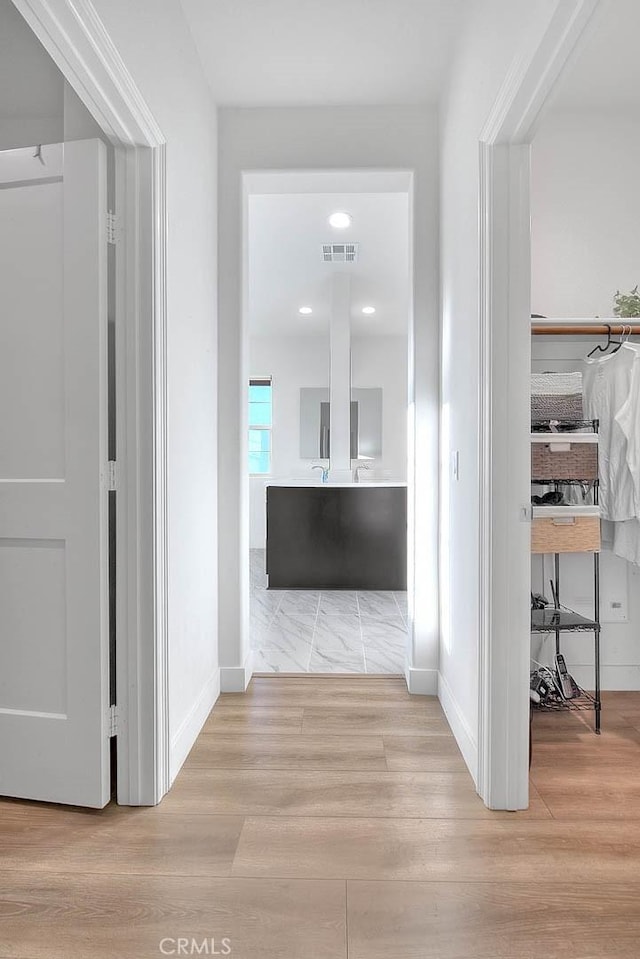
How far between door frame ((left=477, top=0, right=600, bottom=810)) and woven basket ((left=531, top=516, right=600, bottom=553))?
524 millimetres

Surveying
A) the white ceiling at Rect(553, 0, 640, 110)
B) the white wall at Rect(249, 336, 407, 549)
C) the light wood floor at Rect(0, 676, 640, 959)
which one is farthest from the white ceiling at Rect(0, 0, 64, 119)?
the white wall at Rect(249, 336, 407, 549)

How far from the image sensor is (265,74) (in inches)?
107

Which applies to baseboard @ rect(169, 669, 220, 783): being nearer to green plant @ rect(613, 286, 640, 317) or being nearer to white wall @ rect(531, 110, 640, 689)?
white wall @ rect(531, 110, 640, 689)

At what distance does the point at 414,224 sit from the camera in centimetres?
297

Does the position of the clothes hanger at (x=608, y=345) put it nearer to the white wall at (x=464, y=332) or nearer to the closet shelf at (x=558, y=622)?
the white wall at (x=464, y=332)

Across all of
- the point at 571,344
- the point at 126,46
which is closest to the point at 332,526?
the point at 571,344

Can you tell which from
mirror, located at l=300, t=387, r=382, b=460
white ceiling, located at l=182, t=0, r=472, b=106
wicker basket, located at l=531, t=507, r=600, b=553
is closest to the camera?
white ceiling, located at l=182, t=0, r=472, b=106

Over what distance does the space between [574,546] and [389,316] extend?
541cm

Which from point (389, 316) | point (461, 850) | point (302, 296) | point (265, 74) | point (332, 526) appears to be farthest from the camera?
point (389, 316)

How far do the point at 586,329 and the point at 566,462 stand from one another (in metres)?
0.70

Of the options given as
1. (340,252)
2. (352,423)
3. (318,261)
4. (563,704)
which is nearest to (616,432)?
(563,704)

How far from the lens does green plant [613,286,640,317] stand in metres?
2.82

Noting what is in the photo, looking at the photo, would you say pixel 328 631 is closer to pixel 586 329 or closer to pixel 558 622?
pixel 558 622

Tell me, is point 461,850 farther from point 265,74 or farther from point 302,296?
point 302,296
